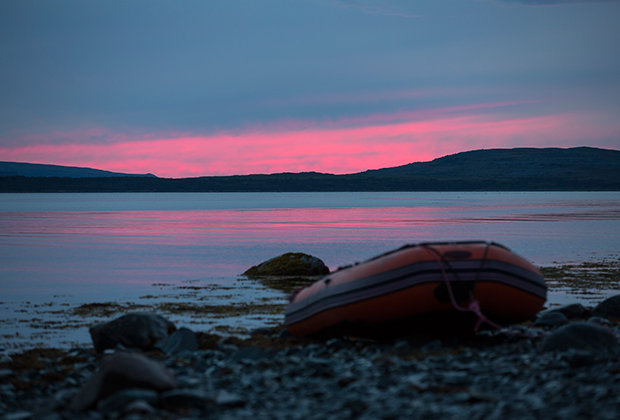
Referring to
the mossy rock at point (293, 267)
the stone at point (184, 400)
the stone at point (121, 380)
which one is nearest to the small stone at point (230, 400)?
the stone at point (184, 400)

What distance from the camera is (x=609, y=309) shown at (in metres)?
8.77

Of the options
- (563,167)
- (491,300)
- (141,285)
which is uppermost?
(563,167)

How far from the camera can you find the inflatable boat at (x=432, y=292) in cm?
700

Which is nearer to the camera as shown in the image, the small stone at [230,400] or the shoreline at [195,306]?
the small stone at [230,400]

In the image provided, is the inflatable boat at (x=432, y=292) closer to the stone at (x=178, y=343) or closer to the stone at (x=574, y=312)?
the stone at (x=574, y=312)

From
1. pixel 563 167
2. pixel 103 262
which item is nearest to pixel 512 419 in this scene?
pixel 103 262

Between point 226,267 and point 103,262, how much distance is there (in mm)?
3888

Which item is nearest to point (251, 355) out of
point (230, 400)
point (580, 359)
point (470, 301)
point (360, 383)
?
point (360, 383)

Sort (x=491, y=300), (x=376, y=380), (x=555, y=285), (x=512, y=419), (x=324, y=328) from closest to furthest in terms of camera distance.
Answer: (x=512, y=419), (x=376, y=380), (x=491, y=300), (x=324, y=328), (x=555, y=285)

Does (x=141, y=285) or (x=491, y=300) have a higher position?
(x=491, y=300)

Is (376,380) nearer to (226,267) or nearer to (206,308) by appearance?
(206,308)

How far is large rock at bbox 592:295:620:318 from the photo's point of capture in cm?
868

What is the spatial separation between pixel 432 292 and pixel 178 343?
314 cm

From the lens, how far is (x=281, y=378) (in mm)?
5492
